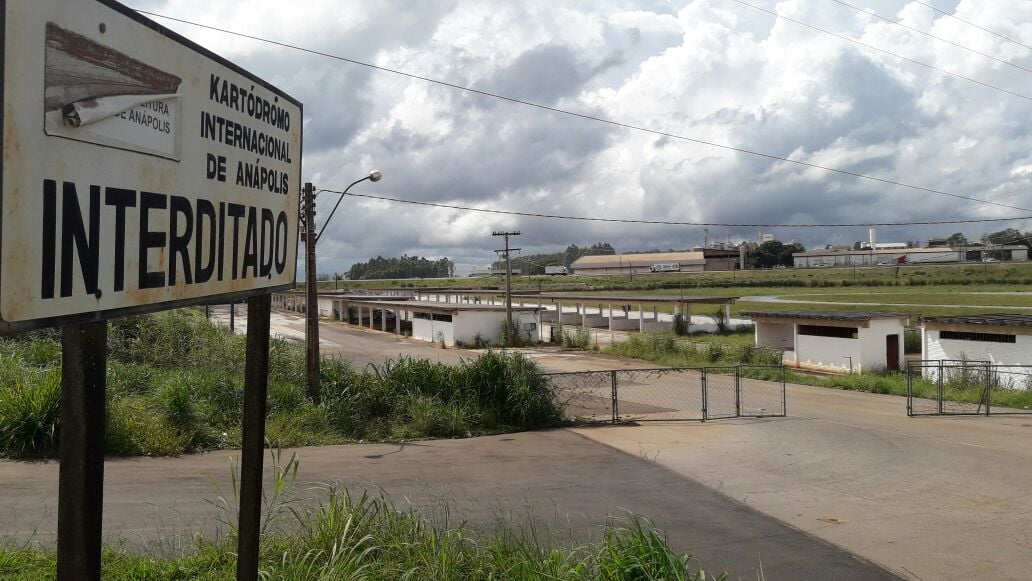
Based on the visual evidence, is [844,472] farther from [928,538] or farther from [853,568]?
[853,568]

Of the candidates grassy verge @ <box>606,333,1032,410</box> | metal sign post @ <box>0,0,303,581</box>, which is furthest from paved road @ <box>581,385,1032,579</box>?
metal sign post @ <box>0,0,303,581</box>

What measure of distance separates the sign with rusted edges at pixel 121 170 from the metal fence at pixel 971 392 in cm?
2093

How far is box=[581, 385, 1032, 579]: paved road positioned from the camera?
8547 millimetres

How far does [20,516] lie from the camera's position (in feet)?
23.7

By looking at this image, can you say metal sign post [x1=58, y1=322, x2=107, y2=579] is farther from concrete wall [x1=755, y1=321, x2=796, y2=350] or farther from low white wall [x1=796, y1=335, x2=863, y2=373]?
concrete wall [x1=755, y1=321, x2=796, y2=350]

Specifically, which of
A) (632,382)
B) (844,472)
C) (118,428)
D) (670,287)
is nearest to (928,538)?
A: (844,472)

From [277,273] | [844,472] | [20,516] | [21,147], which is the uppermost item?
[21,147]

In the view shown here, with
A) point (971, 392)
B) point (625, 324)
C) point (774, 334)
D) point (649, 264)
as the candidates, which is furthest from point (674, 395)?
point (649, 264)

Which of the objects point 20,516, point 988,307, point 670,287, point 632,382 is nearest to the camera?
point 20,516

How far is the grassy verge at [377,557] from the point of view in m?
4.70

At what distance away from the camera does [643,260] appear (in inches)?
6117

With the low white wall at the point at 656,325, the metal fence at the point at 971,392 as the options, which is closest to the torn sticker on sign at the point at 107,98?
the metal fence at the point at 971,392

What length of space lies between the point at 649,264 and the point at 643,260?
136 inches

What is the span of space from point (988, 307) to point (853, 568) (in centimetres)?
5764
